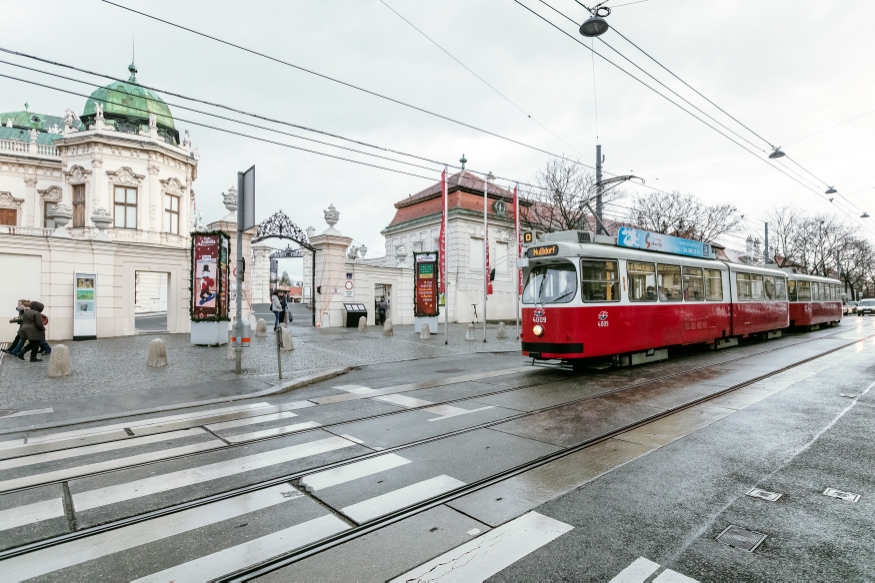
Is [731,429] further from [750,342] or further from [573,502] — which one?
[750,342]

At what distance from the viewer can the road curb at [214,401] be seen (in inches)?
261

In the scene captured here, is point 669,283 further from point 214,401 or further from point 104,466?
point 104,466

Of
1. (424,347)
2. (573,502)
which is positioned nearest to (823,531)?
(573,502)

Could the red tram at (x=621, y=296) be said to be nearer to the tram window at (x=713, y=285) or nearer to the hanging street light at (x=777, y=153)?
the tram window at (x=713, y=285)

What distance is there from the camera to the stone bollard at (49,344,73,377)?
10.3 m

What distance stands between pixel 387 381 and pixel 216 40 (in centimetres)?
823

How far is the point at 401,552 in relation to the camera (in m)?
3.29

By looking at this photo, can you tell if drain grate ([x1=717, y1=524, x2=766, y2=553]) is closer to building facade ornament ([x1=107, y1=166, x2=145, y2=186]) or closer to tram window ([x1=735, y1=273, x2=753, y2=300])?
tram window ([x1=735, y1=273, x2=753, y2=300])

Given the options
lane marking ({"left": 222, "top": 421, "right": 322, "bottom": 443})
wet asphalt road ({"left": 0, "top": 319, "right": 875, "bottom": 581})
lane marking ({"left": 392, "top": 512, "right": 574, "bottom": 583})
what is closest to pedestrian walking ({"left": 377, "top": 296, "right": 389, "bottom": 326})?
wet asphalt road ({"left": 0, "top": 319, "right": 875, "bottom": 581})

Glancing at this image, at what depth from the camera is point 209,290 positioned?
17.1 m

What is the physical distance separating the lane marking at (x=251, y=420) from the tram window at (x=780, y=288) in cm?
2245

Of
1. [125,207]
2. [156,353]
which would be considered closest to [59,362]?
[156,353]

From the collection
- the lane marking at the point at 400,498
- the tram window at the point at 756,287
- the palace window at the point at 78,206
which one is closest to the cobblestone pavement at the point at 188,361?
the lane marking at the point at 400,498

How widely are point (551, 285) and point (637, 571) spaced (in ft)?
28.1
